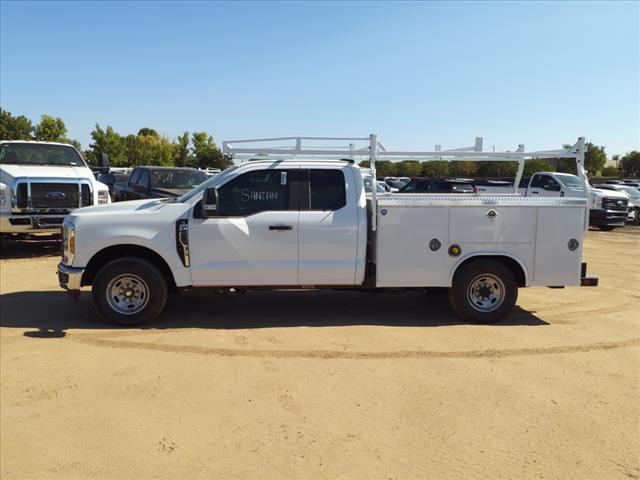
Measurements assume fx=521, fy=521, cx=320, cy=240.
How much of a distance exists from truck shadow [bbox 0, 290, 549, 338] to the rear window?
1429 millimetres

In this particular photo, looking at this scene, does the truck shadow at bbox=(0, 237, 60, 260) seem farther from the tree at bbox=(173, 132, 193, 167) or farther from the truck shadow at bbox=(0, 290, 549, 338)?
the tree at bbox=(173, 132, 193, 167)

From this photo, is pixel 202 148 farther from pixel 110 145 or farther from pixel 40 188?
pixel 40 188

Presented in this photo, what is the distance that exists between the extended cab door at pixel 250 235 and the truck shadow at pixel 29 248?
6.93 meters

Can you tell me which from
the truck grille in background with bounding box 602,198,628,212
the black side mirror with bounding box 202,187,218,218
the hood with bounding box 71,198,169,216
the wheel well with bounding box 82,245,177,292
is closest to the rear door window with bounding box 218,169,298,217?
the black side mirror with bounding box 202,187,218,218

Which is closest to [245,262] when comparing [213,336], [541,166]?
[213,336]

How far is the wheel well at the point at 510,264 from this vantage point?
20.6 feet

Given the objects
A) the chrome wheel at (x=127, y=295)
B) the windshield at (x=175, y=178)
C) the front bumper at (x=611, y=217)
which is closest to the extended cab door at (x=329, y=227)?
the chrome wheel at (x=127, y=295)

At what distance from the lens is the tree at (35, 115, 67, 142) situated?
59969 mm

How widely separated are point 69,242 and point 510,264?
5.24 metres

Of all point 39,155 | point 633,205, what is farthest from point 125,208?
point 633,205

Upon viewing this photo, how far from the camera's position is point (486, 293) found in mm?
6344

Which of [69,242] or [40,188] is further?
[40,188]

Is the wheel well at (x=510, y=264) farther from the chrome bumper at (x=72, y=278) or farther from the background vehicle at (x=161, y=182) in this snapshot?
the background vehicle at (x=161, y=182)

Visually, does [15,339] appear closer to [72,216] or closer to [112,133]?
[72,216]
